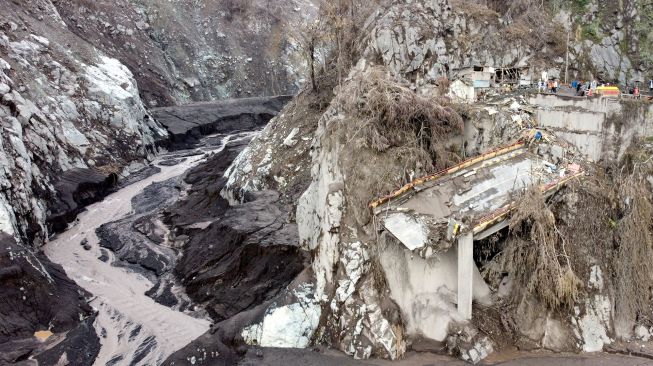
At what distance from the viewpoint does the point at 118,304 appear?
2083cm

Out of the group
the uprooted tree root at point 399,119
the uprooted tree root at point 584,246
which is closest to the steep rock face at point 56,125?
the uprooted tree root at point 399,119

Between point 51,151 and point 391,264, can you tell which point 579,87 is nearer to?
point 391,264

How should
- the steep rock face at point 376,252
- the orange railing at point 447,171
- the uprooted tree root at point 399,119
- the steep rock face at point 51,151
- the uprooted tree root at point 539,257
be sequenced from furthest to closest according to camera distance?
1. the steep rock face at point 51,151
2. the uprooted tree root at point 399,119
3. the orange railing at point 447,171
4. the steep rock face at point 376,252
5. the uprooted tree root at point 539,257

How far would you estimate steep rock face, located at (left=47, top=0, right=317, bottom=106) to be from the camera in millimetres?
55656

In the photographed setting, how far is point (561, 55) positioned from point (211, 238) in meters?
18.2

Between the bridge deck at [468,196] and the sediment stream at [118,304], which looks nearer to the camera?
the bridge deck at [468,196]

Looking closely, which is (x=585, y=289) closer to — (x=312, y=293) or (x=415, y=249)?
(x=415, y=249)

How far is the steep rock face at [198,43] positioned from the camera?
55656mm

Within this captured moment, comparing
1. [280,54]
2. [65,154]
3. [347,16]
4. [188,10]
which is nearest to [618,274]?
[347,16]

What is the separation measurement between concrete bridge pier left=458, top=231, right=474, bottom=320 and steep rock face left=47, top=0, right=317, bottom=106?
44742 millimetres

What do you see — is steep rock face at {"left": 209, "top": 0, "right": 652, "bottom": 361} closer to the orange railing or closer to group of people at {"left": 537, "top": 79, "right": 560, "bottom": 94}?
the orange railing

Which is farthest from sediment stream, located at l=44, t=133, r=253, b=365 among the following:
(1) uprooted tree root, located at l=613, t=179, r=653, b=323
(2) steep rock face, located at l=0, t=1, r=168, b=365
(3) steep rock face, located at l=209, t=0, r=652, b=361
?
(1) uprooted tree root, located at l=613, t=179, r=653, b=323

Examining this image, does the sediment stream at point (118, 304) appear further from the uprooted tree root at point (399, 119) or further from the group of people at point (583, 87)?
the group of people at point (583, 87)

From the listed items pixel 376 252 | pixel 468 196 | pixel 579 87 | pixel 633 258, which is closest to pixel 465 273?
pixel 468 196
